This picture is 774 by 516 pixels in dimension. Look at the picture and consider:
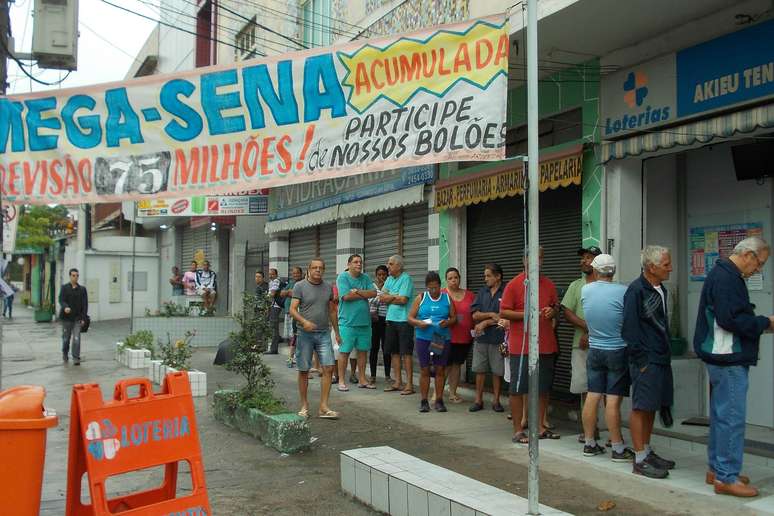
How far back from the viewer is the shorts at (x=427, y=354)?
902cm

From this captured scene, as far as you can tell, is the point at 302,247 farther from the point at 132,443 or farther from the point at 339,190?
the point at 132,443

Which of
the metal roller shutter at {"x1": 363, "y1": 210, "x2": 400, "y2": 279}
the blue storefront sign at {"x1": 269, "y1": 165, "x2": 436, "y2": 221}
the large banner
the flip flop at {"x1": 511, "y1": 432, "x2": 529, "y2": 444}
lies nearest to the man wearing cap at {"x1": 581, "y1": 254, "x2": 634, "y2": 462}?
the flip flop at {"x1": 511, "y1": 432, "x2": 529, "y2": 444}

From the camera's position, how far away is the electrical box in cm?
607

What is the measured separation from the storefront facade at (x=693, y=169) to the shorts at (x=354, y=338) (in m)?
3.82

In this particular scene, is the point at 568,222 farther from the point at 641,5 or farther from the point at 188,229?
the point at 188,229

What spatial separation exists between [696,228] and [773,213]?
0.97 m

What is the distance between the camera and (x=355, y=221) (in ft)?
47.0

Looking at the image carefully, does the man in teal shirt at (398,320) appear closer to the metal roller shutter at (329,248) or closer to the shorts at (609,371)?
the shorts at (609,371)

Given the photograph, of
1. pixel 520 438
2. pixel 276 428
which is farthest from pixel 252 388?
pixel 520 438

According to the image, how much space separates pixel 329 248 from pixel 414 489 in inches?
440

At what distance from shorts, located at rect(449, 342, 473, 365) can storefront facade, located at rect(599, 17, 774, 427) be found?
7.64 feet

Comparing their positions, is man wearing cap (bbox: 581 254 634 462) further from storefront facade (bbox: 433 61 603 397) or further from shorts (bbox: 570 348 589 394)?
storefront facade (bbox: 433 61 603 397)

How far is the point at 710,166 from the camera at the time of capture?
8000mm

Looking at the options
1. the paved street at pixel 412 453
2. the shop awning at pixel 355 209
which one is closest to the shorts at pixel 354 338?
the paved street at pixel 412 453
